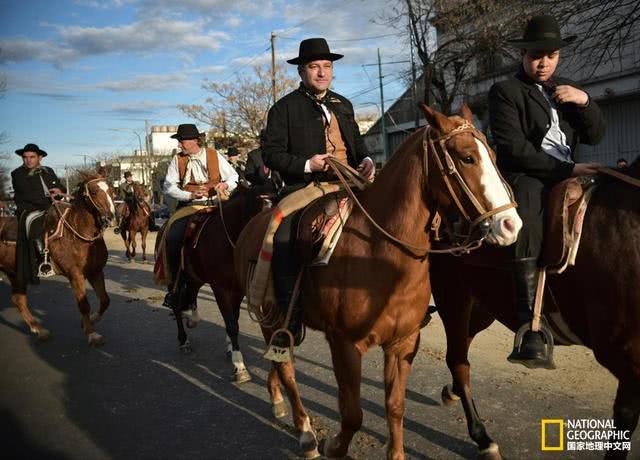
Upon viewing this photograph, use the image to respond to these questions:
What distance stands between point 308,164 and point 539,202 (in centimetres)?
170

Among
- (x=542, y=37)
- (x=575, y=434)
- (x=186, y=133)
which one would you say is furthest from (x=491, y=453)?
(x=186, y=133)

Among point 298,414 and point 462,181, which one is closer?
point 462,181

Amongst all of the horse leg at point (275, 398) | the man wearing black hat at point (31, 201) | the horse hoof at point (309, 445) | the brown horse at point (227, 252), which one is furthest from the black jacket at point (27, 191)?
the horse hoof at point (309, 445)

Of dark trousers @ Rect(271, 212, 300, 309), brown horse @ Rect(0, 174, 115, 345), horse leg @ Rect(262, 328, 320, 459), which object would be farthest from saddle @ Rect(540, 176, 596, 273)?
brown horse @ Rect(0, 174, 115, 345)

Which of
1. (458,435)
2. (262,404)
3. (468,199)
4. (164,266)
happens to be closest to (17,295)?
(164,266)

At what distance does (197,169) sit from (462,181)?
508 centimetres

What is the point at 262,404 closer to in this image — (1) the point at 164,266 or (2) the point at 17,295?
(1) the point at 164,266

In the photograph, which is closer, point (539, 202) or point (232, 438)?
point (539, 202)

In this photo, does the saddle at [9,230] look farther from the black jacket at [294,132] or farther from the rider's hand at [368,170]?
the rider's hand at [368,170]

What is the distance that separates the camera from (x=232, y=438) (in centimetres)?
439

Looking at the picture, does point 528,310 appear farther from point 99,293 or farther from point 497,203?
point 99,293

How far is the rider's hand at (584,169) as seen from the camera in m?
3.36

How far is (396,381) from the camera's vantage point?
3.68m

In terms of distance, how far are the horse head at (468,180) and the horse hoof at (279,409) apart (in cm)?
263
